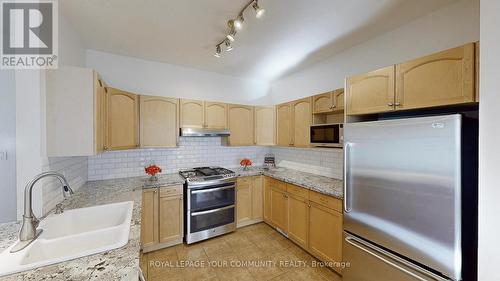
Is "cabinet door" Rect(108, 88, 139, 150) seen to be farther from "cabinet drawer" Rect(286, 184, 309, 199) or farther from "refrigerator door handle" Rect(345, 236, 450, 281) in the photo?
"refrigerator door handle" Rect(345, 236, 450, 281)

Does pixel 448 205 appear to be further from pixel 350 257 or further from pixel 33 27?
pixel 33 27

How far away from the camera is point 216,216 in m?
2.83

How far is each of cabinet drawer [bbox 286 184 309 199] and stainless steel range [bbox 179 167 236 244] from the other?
842 millimetres

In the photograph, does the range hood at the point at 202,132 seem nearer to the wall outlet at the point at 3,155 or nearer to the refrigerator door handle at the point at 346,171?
the wall outlet at the point at 3,155

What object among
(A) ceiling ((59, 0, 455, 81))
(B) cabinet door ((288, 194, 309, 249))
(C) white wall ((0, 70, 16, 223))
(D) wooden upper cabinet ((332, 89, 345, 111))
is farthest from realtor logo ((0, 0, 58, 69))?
(B) cabinet door ((288, 194, 309, 249))

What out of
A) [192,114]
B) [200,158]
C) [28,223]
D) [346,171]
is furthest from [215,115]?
[28,223]

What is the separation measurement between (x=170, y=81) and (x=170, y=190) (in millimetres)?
1727

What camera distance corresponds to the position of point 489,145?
1065 millimetres

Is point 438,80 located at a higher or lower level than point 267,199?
higher

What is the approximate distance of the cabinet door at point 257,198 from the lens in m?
3.25

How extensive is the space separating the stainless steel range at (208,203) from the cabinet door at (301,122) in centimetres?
115

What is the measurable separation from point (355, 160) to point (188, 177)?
6.88 feet

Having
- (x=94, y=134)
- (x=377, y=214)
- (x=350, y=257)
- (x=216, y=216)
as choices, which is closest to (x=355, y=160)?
(x=377, y=214)

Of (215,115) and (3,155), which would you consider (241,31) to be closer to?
(215,115)
